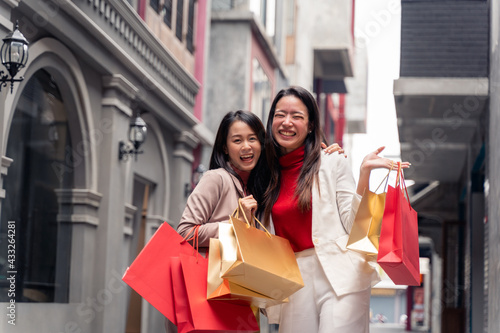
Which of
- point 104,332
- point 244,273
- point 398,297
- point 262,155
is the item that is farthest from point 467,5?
point 398,297

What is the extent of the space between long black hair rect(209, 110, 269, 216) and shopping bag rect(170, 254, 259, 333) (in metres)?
0.53

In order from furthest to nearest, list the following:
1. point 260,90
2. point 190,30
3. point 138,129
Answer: point 260,90 → point 190,30 → point 138,129

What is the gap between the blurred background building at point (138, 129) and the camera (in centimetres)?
910

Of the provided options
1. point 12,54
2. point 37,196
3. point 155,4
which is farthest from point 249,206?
point 155,4

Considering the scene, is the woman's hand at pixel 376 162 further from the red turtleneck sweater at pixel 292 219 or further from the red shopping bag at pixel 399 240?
the red turtleneck sweater at pixel 292 219

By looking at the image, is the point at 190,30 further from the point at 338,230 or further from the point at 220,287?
the point at 220,287

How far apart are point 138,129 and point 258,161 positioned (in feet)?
26.1

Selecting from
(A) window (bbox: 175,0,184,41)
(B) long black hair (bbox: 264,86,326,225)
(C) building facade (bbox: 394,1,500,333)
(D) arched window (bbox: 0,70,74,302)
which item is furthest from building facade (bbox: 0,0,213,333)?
(B) long black hair (bbox: 264,86,326,225)

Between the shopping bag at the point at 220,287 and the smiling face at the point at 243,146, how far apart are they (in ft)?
1.81

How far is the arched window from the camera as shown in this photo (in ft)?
28.7

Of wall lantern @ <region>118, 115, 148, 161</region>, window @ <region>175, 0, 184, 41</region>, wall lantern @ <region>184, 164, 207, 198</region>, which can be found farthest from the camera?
wall lantern @ <region>184, 164, 207, 198</region>

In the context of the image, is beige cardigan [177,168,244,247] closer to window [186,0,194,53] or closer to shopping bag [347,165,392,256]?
shopping bag [347,165,392,256]

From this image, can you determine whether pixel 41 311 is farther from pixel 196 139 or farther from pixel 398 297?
pixel 398 297

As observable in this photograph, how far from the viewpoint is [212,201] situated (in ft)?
13.6
